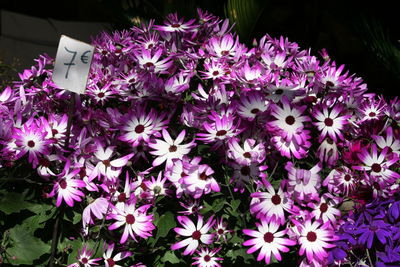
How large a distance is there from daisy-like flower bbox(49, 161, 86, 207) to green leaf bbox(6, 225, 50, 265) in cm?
14

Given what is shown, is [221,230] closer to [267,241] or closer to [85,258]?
[267,241]

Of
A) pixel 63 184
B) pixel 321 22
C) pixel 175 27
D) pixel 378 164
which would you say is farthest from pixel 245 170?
pixel 321 22

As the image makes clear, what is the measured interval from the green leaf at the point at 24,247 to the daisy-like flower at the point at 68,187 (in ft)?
0.47

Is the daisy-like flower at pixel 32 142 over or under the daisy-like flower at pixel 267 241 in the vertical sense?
over

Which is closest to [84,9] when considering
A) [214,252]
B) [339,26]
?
[339,26]

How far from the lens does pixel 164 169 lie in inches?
55.1

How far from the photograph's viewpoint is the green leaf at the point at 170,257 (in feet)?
4.23

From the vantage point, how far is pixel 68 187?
130 centimetres

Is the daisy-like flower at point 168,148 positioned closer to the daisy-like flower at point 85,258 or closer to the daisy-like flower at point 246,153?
the daisy-like flower at point 246,153

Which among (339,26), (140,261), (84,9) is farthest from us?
(84,9)

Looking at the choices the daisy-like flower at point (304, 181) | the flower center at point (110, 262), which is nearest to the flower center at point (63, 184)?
A: the flower center at point (110, 262)

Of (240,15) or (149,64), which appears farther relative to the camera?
(240,15)

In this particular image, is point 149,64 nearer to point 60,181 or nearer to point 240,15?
point 60,181

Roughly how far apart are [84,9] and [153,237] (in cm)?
589
